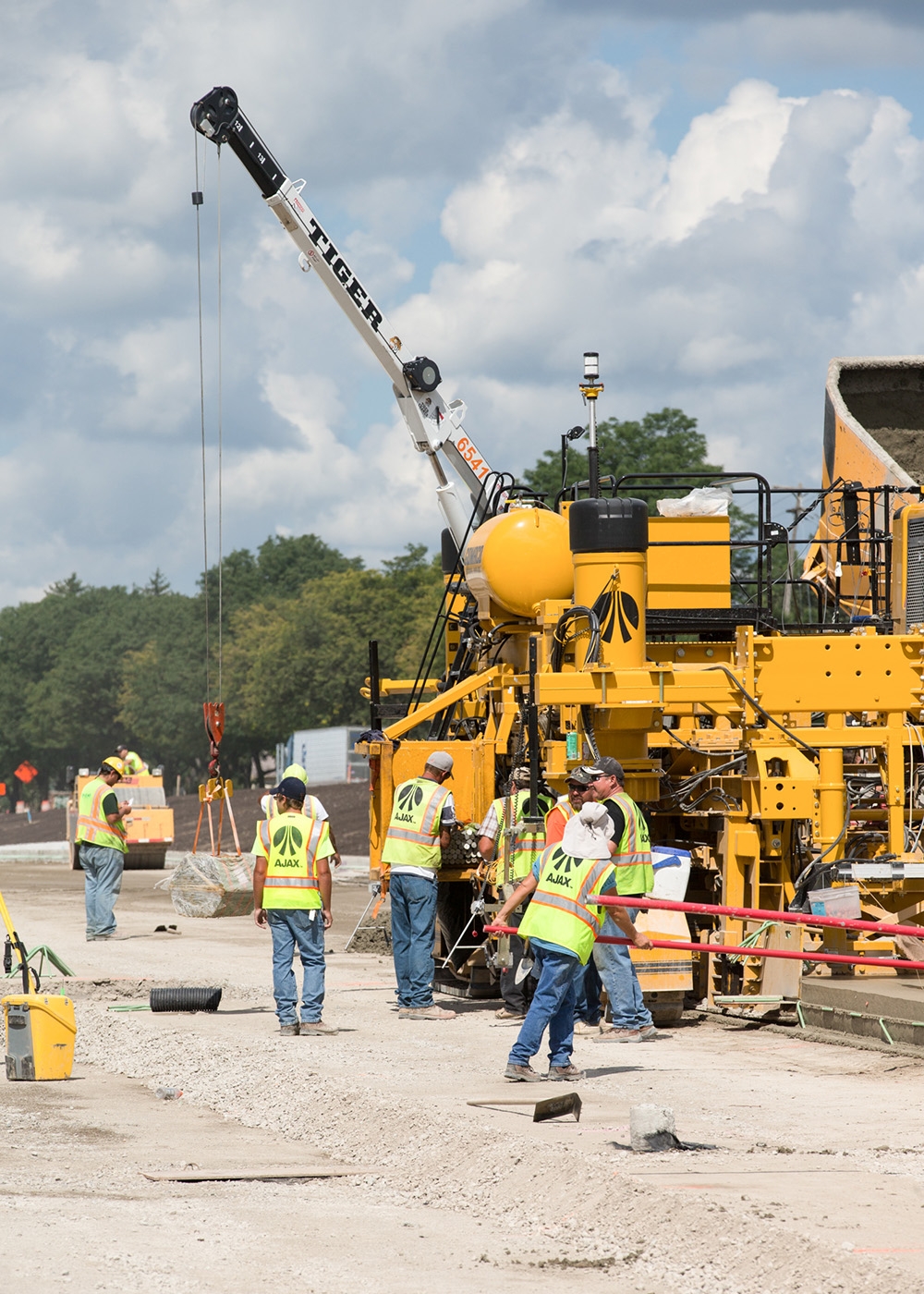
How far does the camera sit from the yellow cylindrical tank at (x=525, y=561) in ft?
Result: 46.5

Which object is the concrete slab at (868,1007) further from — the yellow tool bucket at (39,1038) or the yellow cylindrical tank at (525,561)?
the yellow tool bucket at (39,1038)

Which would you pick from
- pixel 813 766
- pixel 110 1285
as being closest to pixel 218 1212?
pixel 110 1285

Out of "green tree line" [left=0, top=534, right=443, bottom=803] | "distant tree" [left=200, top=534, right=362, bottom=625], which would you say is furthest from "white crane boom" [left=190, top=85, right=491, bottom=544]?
"distant tree" [left=200, top=534, right=362, bottom=625]

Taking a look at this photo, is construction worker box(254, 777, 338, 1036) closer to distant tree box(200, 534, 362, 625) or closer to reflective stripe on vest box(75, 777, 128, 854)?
reflective stripe on vest box(75, 777, 128, 854)

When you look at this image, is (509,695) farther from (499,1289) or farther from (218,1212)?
(499,1289)

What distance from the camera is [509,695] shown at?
46.4 feet

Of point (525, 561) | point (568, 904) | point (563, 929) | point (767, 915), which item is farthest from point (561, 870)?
point (525, 561)

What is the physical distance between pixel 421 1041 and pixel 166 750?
85.5m

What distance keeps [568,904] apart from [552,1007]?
0.53 metres

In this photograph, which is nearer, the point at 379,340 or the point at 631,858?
the point at 631,858

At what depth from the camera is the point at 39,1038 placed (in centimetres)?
1044

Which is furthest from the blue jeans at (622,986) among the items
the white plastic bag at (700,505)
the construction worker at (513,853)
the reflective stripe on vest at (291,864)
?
the white plastic bag at (700,505)

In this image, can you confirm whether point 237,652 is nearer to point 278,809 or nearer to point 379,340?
point 379,340

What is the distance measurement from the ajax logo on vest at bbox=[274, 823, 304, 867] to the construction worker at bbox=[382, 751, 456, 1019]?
0.93m
